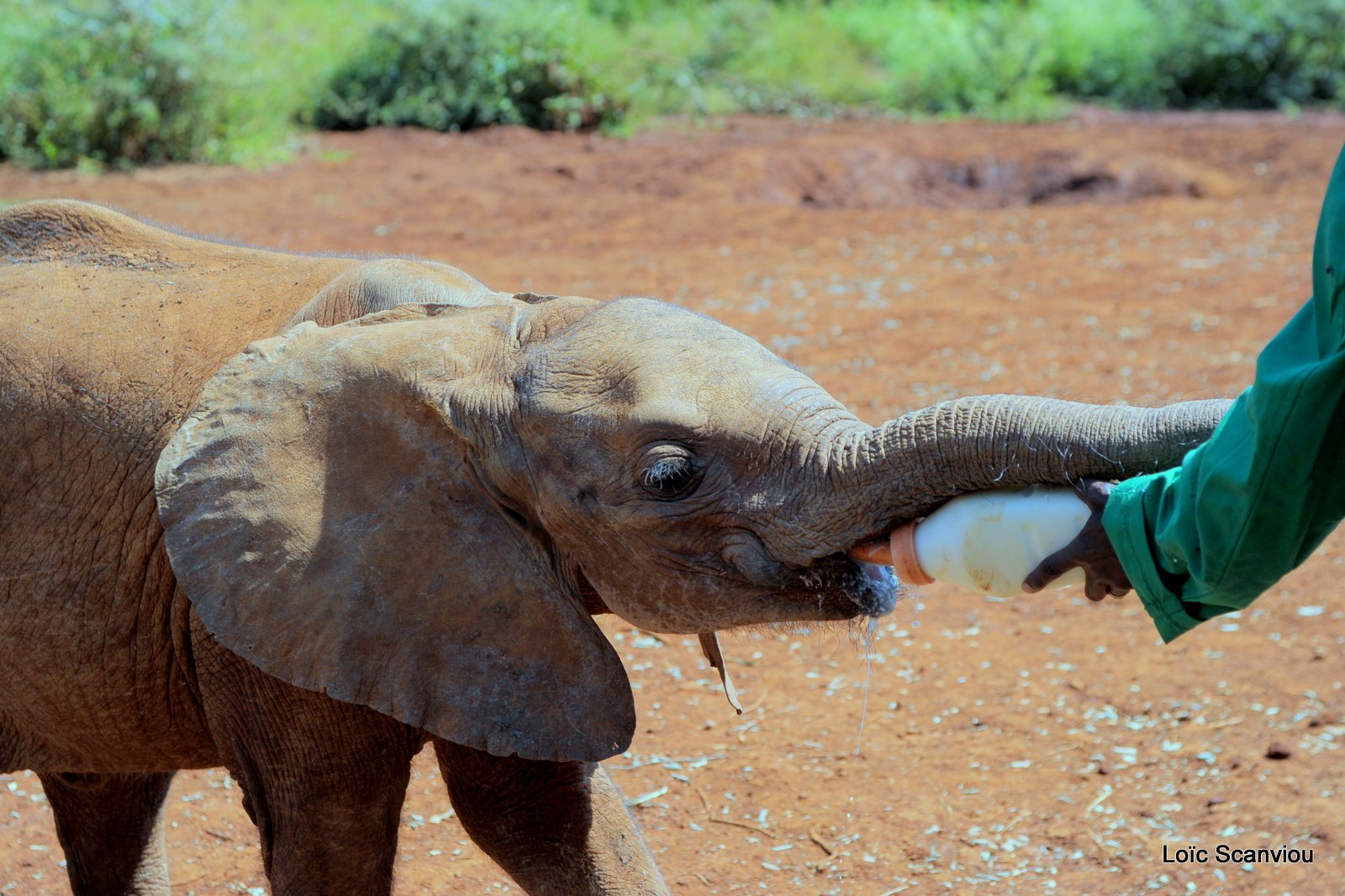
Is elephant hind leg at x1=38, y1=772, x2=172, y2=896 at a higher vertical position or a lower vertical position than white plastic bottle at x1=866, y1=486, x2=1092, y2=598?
lower

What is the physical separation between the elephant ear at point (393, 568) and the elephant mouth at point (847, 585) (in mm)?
448

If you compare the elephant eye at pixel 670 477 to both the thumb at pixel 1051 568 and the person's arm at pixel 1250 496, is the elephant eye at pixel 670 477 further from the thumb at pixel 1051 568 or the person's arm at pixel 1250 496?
the person's arm at pixel 1250 496

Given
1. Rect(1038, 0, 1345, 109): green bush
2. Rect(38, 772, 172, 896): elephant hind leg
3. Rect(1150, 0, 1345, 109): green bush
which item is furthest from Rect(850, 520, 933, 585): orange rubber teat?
Rect(1150, 0, 1345, 109): green bush

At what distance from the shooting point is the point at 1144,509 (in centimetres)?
231

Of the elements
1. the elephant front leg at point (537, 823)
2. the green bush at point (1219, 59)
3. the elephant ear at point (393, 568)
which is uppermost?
the green bush at point (1219, 59)

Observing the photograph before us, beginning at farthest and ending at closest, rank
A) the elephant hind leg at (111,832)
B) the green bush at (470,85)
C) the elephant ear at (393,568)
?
1. the green bush at (470,85)
2. the elephant hind leg at (111,832)
3. the elephant ear at (393,568)

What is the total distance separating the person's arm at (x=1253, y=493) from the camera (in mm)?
2061

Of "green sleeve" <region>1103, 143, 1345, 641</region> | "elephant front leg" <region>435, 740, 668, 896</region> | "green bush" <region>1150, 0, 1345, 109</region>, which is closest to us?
"green sleeve" <region>1103, 143, 1345, 641</region>

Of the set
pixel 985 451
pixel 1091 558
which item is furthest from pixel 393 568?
pixel 1091 558

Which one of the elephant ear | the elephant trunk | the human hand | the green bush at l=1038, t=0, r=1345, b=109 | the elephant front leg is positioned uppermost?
the green bush at l=1038, t=0, r=1345, b=109

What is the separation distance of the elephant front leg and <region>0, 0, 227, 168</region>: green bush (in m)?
13.2

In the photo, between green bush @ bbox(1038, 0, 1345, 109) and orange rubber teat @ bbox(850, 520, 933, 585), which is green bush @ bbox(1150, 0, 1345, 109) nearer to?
green bush @ bbox(1038, 0, 1345, 109)

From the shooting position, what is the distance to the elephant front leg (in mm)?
3078

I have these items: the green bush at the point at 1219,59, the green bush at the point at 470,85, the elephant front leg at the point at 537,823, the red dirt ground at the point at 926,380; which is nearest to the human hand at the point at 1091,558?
the red dirt ground at the point at 926,380
